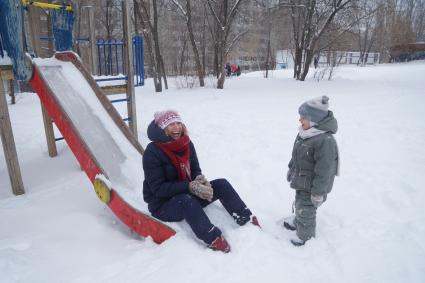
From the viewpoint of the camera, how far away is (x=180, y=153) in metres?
2.75

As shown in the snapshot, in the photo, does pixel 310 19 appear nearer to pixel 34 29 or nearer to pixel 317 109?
pixel 34 29

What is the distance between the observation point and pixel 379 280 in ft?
7.34

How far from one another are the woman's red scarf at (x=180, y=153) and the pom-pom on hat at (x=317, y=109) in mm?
1045

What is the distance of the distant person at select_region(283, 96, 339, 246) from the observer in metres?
2.44

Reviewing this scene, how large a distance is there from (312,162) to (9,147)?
11.5ft

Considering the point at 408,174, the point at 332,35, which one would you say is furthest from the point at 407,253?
the point at 332,35

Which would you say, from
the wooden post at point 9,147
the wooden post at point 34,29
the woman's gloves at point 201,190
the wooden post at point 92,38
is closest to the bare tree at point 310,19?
the wooden post at point 92,38

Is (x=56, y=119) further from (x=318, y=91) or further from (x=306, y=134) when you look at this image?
(x=318, y=91)

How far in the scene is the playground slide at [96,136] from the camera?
2891 millimetres

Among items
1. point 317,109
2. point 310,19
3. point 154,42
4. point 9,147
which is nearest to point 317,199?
point 317,109

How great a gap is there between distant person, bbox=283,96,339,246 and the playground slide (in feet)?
3.71

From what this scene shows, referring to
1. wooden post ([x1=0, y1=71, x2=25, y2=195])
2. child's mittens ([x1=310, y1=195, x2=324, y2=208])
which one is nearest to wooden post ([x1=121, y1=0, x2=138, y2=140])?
wooden post ([x1=0, y1=71, x2=25, y2=195])

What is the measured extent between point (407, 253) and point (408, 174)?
6.28ft

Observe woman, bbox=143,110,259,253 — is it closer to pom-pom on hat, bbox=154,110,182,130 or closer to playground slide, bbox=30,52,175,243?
pom-pom on hat, bbox=154,110,182,130
